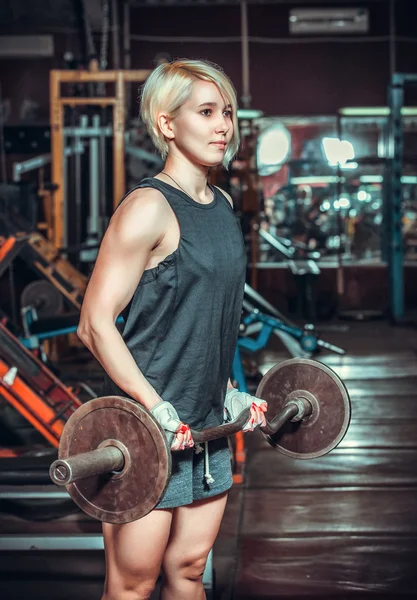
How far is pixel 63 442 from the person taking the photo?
1.38 metres

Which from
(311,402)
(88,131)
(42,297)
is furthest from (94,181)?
(311,402)

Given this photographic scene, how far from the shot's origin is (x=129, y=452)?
1326 mm

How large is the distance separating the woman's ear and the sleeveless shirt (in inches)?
3.7

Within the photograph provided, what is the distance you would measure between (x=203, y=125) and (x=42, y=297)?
3649 millimetres

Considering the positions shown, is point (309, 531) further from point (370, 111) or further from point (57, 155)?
point (370, 111)

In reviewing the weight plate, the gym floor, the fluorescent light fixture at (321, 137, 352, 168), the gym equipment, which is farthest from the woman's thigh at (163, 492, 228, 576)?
the fluorescent light fixture at (321, 137, 352, 168)

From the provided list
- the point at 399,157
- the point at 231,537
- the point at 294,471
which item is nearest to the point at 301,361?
the point at 231,537

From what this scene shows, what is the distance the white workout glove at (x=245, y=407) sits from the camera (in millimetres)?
1503

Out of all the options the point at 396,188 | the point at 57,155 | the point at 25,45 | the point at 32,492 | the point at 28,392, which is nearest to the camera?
the point at 32,492

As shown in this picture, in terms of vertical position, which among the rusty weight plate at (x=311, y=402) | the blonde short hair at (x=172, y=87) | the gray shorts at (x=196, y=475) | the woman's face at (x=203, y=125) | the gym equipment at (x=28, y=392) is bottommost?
the gym equipment at (x=28, y=392)

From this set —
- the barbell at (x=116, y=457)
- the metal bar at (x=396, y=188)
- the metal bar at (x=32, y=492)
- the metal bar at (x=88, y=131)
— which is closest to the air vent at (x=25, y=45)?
the metal bar at (x=88, y=131)

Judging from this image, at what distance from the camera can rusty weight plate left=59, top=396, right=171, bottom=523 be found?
1.29 m

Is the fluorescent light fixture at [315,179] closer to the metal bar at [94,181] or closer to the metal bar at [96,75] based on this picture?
the metal bar at [94,181]

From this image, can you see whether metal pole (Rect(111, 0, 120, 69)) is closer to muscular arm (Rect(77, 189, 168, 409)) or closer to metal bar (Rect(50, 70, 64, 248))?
metal bar (Rect(50, 70, 64, 248))
